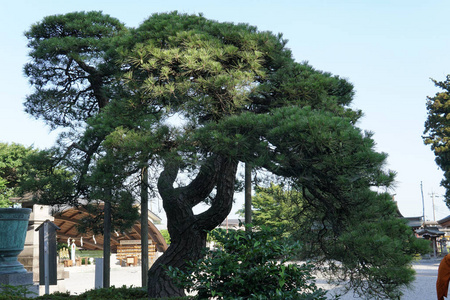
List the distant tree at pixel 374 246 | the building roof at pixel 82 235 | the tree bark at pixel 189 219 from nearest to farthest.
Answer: the distant tree at pixel 374 246, the tree bark at pixel 189 219, the building roof at pixel 82 235

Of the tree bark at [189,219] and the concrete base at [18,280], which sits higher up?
the tree bark at [189,219]

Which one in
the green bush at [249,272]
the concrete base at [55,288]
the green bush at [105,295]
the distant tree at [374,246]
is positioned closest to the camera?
the green bush at [249,272]

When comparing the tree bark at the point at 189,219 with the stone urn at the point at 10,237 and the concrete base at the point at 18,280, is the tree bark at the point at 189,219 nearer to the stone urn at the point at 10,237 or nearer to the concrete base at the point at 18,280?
the concrete base at the point at 18,280

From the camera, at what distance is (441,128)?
3244 centimetres

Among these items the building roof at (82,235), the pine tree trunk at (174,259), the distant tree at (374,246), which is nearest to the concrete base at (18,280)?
the pine tree trunk at (174,259)

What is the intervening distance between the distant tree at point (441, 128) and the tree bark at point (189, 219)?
88.1 feet

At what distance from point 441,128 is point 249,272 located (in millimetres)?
31274

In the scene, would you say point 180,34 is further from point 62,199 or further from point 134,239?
point 134,239

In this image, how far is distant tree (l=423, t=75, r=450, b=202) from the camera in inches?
1257

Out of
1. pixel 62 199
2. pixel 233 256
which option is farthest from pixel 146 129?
pixel 62 199

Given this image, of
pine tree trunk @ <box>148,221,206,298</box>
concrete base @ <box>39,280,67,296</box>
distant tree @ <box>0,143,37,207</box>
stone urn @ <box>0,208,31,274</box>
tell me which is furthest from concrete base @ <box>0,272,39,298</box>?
distant tree @ <box>0,143,37,207</box>

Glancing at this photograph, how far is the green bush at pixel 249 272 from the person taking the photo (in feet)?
16.5

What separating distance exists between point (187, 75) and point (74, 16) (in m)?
5.80

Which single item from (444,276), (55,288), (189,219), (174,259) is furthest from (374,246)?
(55,288)
